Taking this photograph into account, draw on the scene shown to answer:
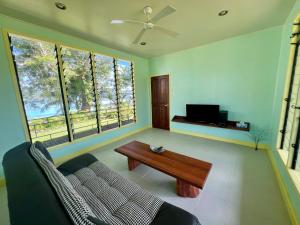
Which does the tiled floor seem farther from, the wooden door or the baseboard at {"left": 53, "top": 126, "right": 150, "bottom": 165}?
the wooden door

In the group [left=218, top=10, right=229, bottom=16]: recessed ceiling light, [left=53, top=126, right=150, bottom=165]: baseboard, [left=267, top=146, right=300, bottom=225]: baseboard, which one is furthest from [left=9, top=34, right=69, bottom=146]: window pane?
[left=267, top=146, right=300, bottom=225]: baseboard

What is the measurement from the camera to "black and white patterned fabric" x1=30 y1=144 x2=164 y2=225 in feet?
2.34

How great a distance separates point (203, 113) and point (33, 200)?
3566 mm

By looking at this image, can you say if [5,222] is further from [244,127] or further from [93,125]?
[244,127]

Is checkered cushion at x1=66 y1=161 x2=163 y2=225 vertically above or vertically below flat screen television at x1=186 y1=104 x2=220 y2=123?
below

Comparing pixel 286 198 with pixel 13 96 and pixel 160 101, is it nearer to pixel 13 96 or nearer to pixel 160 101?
pixel 160 101

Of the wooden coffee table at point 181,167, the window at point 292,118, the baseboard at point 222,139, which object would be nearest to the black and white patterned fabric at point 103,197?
the wooden coffee table at point 181,167

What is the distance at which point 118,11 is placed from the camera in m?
1.94

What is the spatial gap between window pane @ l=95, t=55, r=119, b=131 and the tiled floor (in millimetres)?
1173

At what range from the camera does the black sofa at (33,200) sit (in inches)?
22.7

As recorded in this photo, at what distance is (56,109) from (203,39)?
3.79 m

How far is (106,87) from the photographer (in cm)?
358

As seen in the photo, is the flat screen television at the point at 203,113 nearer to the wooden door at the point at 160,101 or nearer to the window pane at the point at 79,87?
the wooden door at the point at 160,101

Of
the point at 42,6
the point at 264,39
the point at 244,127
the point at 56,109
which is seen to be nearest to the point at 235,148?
the point at 244,127
